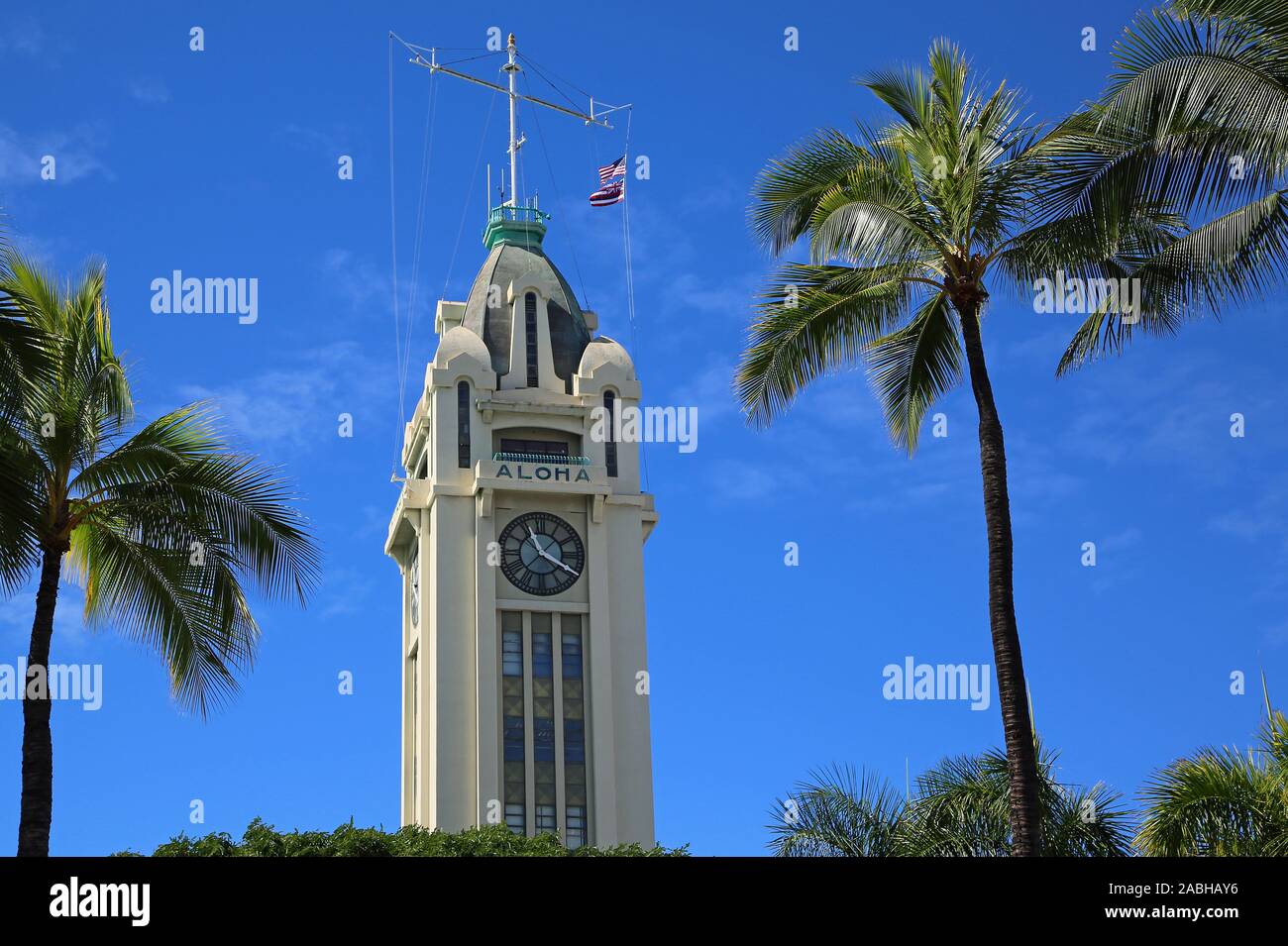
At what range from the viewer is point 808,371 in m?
28.1

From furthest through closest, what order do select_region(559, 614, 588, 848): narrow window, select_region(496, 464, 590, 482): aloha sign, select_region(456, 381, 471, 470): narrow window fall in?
select_region(456, 381, 471, 470): narrow window → select_region(496, 464, 590, 482): aloha sign → select_region(559, 614, 588, 848): narrow window

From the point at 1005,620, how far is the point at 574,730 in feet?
170

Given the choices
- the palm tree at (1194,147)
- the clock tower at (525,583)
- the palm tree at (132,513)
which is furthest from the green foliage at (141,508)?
the clock tower at (525,583)

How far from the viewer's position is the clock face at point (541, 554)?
77688mm

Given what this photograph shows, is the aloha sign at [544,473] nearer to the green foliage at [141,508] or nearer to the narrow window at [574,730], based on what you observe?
the narrow window at [574,730]

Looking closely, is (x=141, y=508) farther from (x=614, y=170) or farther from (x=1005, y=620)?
(x=614, y=170)

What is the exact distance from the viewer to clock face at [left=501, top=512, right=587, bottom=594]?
255ft

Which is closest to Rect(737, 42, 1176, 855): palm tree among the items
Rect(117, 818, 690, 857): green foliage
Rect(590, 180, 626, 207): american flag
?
Rect(117, 818, 690, 857): green foliage

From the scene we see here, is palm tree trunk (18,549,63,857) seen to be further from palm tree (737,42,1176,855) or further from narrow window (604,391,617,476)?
narrow window (604,391,617,476)

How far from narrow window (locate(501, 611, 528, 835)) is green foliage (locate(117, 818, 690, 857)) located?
21557 millimetres

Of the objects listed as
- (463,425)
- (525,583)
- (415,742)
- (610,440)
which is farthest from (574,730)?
(463,425)
